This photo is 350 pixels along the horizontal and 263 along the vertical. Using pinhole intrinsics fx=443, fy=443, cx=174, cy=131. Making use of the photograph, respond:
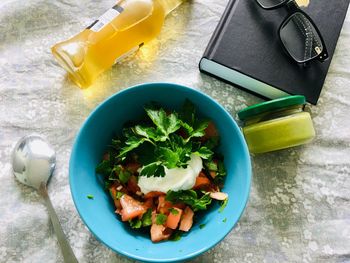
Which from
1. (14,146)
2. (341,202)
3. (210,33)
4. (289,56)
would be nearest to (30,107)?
(14,146)

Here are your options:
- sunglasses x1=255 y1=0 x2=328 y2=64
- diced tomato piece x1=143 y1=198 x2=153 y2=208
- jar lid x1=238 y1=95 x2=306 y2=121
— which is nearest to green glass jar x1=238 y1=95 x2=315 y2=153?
jar lid x1=238 y1=95 x2=306 y2=121

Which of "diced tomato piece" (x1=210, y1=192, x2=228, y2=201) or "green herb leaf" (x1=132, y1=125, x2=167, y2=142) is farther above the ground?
"green herb leaf" (x1=132, y1=125, x2=167, y2=142)

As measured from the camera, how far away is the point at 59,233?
742 millimetres

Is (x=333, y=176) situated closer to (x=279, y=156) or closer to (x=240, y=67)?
(x=279, y=156)

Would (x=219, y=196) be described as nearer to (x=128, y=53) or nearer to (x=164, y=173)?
(x=164, y=173)

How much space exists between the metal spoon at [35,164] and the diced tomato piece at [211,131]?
28 centimetres

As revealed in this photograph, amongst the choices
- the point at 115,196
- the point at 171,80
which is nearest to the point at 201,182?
the point at 115,196

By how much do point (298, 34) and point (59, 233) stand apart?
58 cm

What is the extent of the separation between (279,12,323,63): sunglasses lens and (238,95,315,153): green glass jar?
0.11 meters

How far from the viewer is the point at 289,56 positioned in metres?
0.83

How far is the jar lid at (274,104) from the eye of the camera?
77 centimetres

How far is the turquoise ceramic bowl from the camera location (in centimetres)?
65

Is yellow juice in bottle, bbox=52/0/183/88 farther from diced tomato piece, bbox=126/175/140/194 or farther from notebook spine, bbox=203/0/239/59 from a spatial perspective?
diced tomato piece, bbox=126/175/140/194

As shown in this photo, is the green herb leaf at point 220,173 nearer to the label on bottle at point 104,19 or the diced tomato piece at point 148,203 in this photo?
the diced tomato piece at point 148,203
